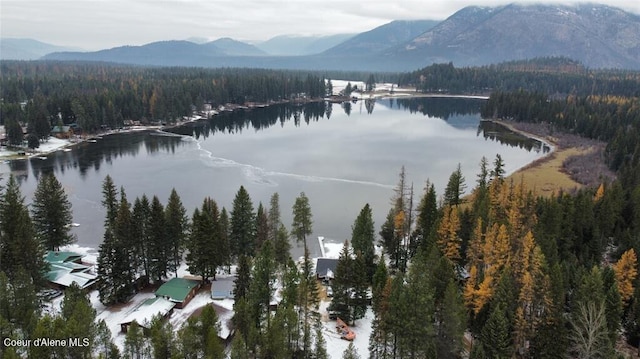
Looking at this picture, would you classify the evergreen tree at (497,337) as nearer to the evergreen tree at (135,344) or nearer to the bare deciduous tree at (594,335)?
the bare deciduous tree at (594,335)

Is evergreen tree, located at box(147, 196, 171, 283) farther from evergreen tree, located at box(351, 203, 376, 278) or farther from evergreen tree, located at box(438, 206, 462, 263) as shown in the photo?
evergreen tree, located at box(438, 206, 462, 263)

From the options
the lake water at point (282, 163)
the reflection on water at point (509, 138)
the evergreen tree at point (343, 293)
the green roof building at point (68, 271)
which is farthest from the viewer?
the reflection on water at point (509, 138)

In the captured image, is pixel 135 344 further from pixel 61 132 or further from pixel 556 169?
pixel 61 132

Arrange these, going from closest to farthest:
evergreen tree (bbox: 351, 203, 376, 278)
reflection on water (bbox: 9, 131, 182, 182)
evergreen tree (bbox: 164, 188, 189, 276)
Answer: evergreen tree (bbox: 164, 188, 189, 276) → evergreen tree (bbox: 351, 203, 376, 278) → reflection on water (bbox: 9, 131, 182, 182)

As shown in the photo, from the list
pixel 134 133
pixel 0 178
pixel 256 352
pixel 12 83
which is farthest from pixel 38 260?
pixel 12 83

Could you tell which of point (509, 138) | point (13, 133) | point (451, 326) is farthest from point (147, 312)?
point (509, 138)

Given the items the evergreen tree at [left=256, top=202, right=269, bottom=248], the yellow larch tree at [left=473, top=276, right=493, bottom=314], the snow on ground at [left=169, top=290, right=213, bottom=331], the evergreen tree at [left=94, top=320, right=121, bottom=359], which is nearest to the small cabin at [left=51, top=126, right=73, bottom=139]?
the evergreen tree at [left=256, top=202, right=269, bottom=248]

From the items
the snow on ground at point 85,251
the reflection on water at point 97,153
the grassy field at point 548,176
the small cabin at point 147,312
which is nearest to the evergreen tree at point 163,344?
the small cabin at point 147,312
